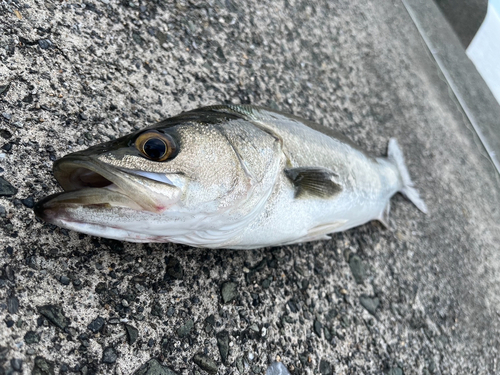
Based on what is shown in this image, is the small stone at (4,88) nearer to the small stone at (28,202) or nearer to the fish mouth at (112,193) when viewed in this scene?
the small stone at (28,202)

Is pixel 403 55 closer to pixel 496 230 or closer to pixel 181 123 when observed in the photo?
pixel 496 230

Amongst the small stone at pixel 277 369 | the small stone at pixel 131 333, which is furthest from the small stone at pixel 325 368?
the small stone at pixel 131 333

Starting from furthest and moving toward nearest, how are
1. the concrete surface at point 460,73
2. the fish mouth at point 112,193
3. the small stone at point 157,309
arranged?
the concrete surface at point 460,73, the small stone at point 157,309, the fish mouth at point 112,193

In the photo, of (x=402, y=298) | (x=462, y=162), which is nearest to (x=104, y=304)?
(x=402, y=298)

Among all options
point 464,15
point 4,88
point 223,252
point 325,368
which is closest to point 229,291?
point 223,252

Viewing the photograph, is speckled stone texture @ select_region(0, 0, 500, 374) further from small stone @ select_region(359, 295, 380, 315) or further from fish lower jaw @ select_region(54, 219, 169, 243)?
fish lower jaw @ select_region(54, 219, 169, 243)

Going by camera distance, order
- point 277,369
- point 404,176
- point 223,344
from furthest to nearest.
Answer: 1. point 404,176
2. point 277,369
3. point 223,344

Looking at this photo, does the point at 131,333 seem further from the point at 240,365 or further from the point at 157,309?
the point at 240,365
